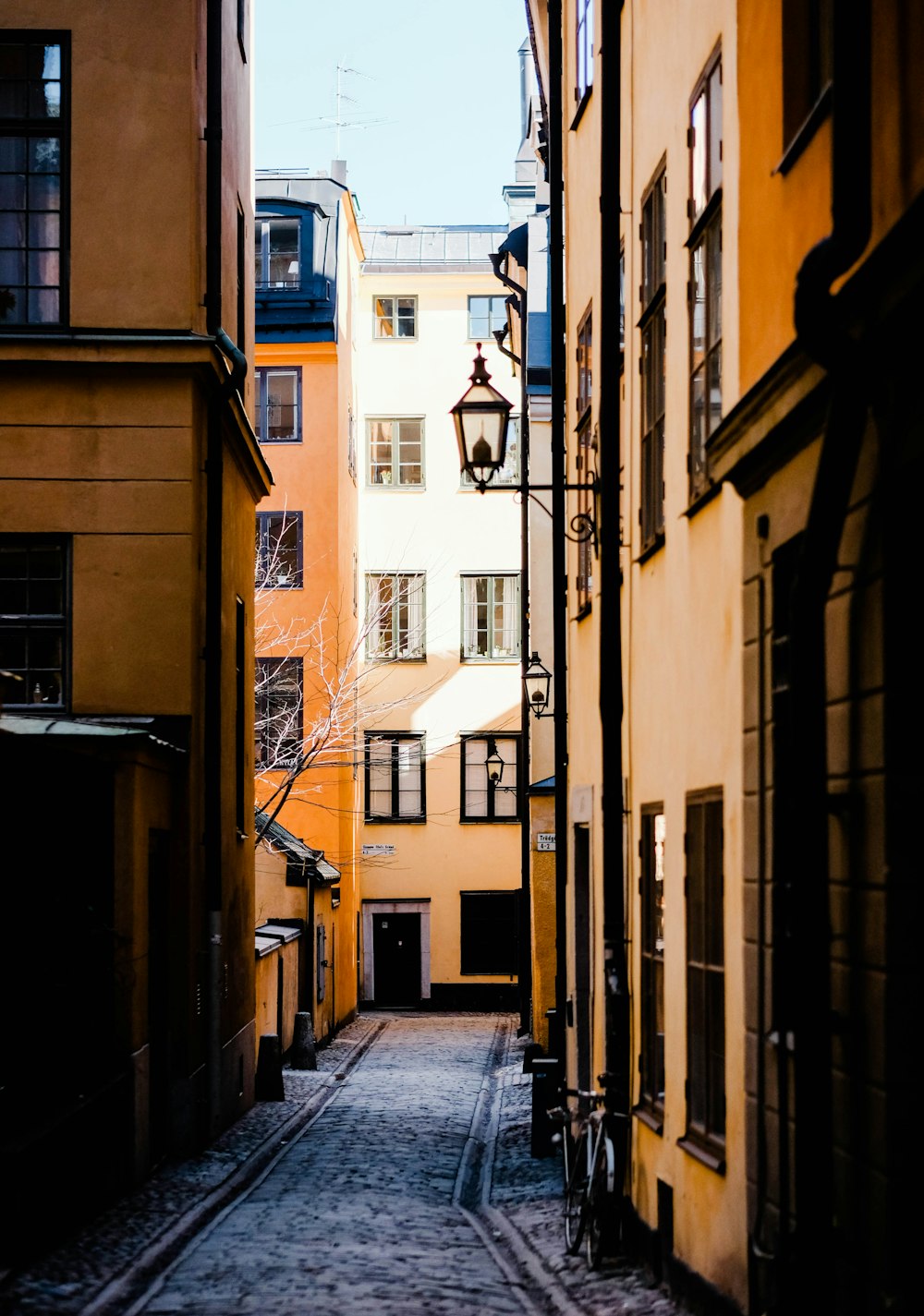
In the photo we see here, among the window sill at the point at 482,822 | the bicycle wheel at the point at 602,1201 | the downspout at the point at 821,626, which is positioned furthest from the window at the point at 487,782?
the downspout at the point at 821,626

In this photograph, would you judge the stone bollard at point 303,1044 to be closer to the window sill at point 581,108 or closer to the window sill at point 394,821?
the window sill at point 581,108

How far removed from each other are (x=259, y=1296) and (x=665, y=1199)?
7.20 feet

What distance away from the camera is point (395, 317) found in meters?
40.8

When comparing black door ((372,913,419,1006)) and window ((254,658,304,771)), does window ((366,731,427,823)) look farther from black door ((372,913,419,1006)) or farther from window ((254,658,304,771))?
window ((254,658,304,771))

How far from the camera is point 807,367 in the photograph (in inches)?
255

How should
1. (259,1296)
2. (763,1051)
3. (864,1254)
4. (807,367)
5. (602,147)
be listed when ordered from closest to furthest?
(864,1254), (807,367), (763,1051), (259,1296), (602,147)

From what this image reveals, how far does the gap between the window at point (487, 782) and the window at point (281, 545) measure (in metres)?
5.98

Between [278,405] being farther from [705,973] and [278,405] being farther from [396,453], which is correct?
[705,973]

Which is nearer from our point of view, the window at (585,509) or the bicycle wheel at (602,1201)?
the bicycle wheel at (602,1201)

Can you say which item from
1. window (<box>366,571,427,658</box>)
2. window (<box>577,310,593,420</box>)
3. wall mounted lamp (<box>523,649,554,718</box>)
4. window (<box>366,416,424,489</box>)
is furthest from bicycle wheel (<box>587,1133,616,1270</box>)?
window (<box>366,416,424,489</box>)

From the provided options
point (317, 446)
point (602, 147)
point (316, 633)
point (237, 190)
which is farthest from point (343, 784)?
point (602, 147)

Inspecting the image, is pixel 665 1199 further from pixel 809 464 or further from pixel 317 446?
pixel 317 446

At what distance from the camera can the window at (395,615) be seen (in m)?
39.0

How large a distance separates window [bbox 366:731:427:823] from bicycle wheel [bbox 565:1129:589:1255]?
27039mm
